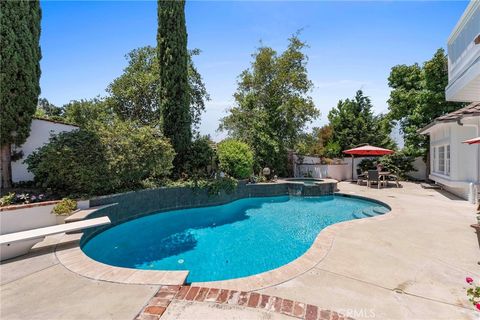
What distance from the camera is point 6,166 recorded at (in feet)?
29.1

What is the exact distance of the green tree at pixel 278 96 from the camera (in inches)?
781

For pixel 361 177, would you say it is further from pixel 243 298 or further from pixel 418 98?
pixel 243 298

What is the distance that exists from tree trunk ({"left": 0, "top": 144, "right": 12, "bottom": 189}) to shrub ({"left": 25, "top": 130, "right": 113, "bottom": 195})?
3.39 ft

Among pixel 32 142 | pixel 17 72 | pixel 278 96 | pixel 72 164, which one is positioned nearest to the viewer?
pixel 17 72

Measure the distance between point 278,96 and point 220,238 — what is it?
616 inches

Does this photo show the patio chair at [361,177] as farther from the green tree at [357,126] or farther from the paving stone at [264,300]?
the paving stone at [264,300]

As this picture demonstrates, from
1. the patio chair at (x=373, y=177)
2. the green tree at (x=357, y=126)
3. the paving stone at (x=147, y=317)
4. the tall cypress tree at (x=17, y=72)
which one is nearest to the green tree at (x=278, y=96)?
the green tree at (x=357, y=126)

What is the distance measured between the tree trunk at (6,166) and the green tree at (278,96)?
13.8 m

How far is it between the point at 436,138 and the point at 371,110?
10.7 metres

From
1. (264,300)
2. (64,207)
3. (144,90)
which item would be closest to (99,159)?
(64,207)

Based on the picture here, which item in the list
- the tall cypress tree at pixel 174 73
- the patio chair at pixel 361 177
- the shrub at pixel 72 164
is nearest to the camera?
the shrub at pixel 72 164

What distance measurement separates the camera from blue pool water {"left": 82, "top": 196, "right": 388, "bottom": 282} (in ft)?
20.1

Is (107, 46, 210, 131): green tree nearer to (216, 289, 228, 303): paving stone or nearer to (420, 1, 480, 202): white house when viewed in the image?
(420, 1, 480, 202): white house

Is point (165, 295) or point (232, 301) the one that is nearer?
point (232, 301)
